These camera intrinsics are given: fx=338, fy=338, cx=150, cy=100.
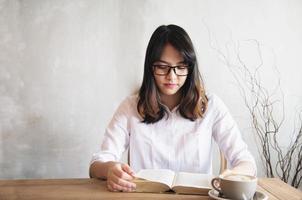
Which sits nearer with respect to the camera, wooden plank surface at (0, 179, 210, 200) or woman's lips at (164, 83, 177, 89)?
wooden plank surface at (0, 179, 210, 200)

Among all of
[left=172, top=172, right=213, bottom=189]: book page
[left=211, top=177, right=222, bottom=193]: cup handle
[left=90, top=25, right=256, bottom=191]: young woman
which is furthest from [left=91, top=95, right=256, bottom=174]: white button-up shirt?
[left=211, top=177, right=222, bottom=193]: cup handle

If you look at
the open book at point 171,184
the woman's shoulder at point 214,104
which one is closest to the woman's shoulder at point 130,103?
the woman's shoulder at point 214,104

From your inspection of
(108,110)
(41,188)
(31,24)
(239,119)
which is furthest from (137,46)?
(41,188)

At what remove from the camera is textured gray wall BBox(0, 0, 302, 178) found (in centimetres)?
214

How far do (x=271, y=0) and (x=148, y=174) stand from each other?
5.50 feet

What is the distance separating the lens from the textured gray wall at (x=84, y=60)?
2143mm

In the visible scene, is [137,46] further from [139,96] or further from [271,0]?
[271,0]

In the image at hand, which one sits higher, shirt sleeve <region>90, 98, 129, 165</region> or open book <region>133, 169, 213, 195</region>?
shirt sleeve <region>90, 98, 129, 165</region>

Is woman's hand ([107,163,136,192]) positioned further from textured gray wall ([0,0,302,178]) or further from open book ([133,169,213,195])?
textured gray wall ([0,0,302,178])

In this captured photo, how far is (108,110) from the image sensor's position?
7.34 feet

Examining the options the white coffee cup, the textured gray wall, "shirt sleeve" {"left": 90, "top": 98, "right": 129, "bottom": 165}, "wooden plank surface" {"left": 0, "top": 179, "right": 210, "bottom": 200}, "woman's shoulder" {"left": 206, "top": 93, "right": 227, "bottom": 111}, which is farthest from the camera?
the textured gray wall

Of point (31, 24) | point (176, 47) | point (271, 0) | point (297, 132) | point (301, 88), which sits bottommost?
point (297, 132)

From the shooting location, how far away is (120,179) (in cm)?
103

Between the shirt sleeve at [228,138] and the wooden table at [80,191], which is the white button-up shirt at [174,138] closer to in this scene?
the shirt sleeve at [228,138]
